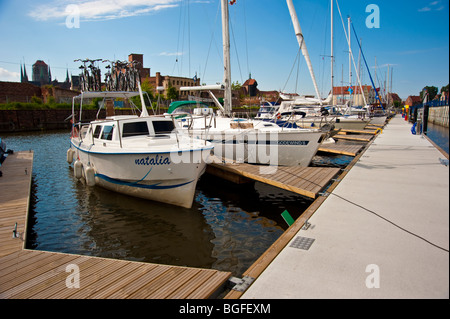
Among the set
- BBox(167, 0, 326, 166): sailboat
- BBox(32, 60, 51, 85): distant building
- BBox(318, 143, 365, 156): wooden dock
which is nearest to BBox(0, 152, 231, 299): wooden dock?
BBox(167, 0, 326, 166): sailboat

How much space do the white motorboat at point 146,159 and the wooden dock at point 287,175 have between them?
1.82 metres

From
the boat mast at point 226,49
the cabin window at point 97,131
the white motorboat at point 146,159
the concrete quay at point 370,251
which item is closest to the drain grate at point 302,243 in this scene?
the concrete quay at point 370,251

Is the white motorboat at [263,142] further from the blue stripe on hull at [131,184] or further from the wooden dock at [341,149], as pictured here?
the wooden dock at [341,149]

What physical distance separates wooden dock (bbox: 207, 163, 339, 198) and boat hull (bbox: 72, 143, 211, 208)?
2.03 meters

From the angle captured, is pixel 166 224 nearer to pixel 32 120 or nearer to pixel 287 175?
pixel 287 175

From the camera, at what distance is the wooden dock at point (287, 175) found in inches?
328

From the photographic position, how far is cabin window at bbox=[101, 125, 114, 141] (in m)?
10.1

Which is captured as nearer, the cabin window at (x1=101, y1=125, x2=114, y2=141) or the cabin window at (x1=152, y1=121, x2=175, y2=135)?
the cabin window at (x1=101, y1=125, x2=114, y2=141)

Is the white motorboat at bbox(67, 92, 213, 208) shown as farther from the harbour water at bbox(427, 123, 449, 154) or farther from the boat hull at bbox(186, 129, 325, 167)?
the harbour water at bbox(427, 123, 449, 154)

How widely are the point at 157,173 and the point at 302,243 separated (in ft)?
17.1

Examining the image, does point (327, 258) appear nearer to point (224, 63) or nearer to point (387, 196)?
point (387, 196)

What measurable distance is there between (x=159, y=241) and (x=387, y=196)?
5615 millimetres

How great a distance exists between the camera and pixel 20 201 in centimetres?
782
